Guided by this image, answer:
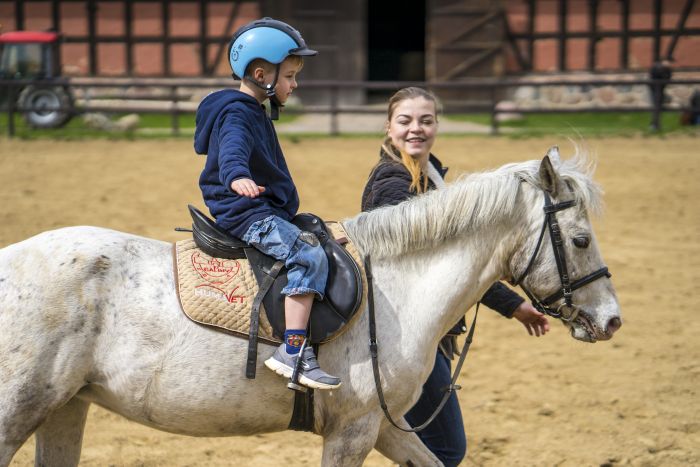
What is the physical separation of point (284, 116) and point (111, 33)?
5.77 m

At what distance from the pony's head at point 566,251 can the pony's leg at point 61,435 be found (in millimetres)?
1854

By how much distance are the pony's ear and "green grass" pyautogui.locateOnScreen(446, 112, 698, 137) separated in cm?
1393

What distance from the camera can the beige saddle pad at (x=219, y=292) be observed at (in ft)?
10.3

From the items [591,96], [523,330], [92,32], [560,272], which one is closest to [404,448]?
[560,272]

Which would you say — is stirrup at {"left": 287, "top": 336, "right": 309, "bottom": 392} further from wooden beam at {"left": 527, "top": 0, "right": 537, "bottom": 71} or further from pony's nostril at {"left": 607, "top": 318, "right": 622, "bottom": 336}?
wooden beam at {"left": 527, "top": 0, "right": 537, "bottom": 71}

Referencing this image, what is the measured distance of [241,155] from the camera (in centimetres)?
306

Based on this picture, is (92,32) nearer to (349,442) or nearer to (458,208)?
(458,208)

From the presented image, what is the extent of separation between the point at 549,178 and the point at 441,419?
1259mm

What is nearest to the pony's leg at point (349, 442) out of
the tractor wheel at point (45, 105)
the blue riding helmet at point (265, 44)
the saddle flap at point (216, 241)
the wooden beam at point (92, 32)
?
the saddle flap at point (216, 241)

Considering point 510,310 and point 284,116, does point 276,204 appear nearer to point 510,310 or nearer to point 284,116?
point 510,310

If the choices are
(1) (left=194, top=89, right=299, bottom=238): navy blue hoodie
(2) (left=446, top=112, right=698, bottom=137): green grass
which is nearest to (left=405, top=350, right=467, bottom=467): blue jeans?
(1) (left=194, top=89, right=299, bottom=238): navy blue hoodie

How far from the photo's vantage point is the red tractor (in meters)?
18.3

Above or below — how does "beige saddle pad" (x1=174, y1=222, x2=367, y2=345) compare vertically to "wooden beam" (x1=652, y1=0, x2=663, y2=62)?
below

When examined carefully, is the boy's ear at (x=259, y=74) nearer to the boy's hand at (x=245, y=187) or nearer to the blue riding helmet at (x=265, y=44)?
the blue riding helmet at (x=265, y=44)
